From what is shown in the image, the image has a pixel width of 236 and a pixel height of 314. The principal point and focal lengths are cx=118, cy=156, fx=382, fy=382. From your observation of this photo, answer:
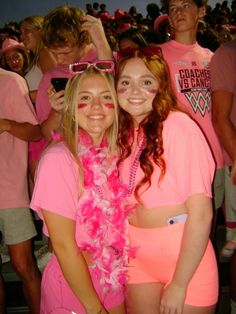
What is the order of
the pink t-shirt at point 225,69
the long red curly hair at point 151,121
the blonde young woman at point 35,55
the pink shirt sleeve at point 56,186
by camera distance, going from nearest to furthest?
the pink shirt sleeve at point 56,186 < the long red curly hair at point 151,121 < the pink t-shirt at point 225,69 < the blonde young woman at point 35,55

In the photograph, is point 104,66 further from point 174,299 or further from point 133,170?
point 174,299

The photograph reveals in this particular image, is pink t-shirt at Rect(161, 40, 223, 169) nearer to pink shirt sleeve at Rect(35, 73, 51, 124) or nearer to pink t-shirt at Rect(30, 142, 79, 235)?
pink shirt sleeve at Rect(35, 73, 51, 124)

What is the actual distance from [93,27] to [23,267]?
1505mm

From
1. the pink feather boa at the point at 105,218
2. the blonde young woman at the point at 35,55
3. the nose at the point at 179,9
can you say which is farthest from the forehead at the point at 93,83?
the blonde young woman at the point at 35,55

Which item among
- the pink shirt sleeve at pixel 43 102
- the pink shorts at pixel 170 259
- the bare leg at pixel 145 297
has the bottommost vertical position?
the bare leg at pixel 145 297

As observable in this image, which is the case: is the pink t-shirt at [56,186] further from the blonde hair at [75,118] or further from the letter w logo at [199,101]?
the letter w logo at [199,101]

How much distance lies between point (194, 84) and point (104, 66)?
0.88 meters

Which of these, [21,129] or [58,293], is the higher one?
[21,129]

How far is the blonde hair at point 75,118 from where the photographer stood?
160cm

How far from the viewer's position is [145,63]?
1.70 meters

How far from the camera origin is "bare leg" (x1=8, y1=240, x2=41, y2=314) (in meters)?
2.23

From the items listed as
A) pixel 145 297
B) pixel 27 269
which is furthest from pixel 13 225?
pixel 145 297

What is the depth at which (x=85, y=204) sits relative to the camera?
158 cm

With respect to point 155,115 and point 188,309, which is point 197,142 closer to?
point 155,115
